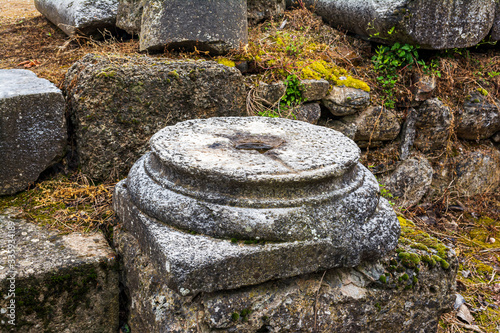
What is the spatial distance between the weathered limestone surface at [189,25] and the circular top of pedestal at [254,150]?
1058mm

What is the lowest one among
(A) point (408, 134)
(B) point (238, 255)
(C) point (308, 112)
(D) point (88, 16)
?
(A) point (408, 134)

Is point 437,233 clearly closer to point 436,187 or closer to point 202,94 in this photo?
point 436,187

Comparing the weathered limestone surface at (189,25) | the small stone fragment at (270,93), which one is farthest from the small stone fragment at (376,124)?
the weathered limestone surface at (189,25)

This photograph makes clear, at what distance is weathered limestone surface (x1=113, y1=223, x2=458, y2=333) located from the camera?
1657 millimetres

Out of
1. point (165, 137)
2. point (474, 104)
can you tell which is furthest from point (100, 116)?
point (474, 104)

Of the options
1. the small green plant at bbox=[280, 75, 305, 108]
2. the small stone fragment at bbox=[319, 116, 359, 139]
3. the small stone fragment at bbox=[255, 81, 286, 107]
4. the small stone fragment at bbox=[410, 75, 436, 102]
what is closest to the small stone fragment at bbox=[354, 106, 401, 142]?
the small stone fragment at bbox=[319, 116, 359, 139]

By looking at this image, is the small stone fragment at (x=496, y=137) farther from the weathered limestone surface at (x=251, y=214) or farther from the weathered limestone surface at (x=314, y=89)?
the weathered limestone surface at (x=251, y=214)

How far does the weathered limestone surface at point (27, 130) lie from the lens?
2.38m

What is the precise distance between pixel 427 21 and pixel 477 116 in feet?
4.28

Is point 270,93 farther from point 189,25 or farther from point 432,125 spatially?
point 432,125

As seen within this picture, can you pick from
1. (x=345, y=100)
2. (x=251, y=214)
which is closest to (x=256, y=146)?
(x=251, y=214)

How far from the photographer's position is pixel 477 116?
4.35 metres

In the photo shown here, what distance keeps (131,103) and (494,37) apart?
392 centimetres

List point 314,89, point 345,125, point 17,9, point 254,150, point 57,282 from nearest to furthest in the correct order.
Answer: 1. point 57,282
2. point 254,150
3. point 314,89
4. point 345,125
5. point 17,9
